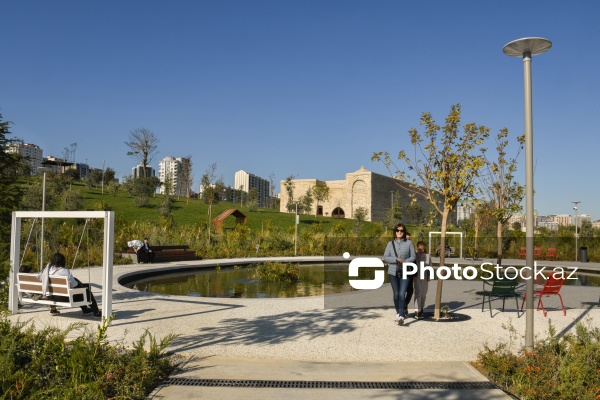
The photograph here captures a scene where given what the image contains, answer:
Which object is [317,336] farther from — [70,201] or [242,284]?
[70,201]

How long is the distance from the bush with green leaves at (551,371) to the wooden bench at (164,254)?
1404 centimetres

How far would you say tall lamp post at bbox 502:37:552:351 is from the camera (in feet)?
17.1

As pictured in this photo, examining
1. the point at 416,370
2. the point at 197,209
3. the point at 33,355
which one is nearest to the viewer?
the point at 33,355

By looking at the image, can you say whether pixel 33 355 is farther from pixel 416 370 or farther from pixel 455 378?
pixel 455 378

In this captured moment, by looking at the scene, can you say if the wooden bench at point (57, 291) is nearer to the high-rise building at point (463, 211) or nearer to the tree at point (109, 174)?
the high-rise building at point (463, 211)

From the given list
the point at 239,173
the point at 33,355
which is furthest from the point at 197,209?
the point at 239,173

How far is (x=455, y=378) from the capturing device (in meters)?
4.46

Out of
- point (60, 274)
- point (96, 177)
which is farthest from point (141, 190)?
point (60, 274)

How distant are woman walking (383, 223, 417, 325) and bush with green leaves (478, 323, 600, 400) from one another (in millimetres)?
2287

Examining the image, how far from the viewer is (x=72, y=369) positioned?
406 cm

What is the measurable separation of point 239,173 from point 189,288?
171m

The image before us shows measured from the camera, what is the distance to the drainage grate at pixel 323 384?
419cm

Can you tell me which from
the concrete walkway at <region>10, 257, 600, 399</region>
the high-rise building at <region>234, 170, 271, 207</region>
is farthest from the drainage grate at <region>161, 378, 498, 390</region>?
the high-rise building at <region>234, 170, 271, 207</region>

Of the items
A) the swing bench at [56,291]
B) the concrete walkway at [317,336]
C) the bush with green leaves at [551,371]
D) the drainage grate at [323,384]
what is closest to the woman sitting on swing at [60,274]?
the swing bench at [56,291]
